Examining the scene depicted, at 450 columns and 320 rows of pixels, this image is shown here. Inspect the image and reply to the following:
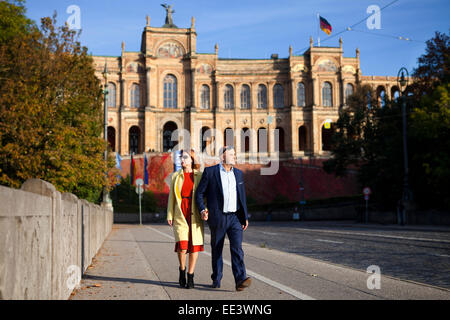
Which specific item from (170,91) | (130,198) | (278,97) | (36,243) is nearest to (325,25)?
(278,97)

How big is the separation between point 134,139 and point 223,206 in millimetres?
75762

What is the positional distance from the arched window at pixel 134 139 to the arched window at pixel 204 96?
10988mm

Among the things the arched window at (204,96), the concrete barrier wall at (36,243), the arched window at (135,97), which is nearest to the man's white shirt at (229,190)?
the concrete barrier wall at (36,243)

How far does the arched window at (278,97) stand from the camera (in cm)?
8350

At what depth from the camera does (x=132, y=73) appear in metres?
79.9

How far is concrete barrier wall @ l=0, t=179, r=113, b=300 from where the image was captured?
10.6 feet

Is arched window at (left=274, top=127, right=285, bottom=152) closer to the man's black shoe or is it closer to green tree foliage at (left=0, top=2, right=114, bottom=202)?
green tree foliage at (left=0, top=2, right=114, bottom=202)

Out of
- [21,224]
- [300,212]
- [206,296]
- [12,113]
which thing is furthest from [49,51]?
[300,212]

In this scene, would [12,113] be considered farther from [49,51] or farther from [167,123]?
[167,123]

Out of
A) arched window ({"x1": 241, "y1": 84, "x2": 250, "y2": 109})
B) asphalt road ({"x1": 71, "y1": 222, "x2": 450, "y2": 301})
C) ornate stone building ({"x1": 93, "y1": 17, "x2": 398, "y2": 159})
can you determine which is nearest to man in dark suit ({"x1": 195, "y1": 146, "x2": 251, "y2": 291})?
asphalt road ({"x1": 71, "y1": 222, "x2": 450, "y2": 301})

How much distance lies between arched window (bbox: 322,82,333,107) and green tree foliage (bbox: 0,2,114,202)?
179 feet

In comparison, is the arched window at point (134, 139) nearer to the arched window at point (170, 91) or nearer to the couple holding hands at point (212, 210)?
Result: the arched window at point (170, 91)

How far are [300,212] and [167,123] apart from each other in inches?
1319
